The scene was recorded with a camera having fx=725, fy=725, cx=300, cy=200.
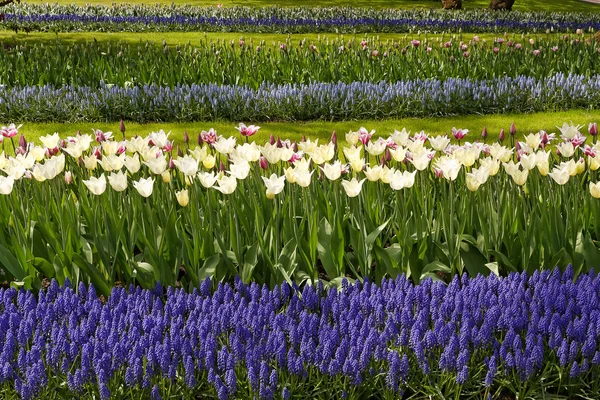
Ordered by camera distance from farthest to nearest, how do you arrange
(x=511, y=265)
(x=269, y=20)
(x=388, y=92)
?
(x=269, y=20), (x=388, y=92), (x=511, y=265)

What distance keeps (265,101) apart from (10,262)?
5192 mm

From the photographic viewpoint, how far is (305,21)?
17219 mm

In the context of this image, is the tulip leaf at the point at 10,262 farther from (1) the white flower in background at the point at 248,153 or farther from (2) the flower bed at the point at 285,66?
(2) the flower bed at the point at 285,66

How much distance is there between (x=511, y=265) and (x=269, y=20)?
14.6 metres

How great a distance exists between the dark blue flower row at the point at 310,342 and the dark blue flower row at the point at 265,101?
5.48 metres

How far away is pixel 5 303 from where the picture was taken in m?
3.06

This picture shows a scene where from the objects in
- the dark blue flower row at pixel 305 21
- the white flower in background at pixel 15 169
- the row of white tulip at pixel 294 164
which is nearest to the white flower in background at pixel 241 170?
the row of white tulip at pixel 294 164

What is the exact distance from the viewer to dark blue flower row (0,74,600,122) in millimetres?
8375

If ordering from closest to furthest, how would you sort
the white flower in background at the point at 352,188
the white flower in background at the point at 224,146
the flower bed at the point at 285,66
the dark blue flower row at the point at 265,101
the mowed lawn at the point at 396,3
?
1. the white flower in background at the point at 352,188
2. the white flower in background at the point at 224,146
3. the dark blue flower row at the point at 265,101
4. the flower bed at the point at 285,66
5. the mowed lawn at the point at 396,3

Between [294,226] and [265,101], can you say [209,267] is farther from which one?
[265,101]

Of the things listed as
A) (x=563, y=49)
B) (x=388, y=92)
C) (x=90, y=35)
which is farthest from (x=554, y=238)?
(x=90, y=35)

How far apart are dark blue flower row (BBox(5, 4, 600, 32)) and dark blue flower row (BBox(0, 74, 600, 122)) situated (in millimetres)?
8439

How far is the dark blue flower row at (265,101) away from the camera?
838 cm

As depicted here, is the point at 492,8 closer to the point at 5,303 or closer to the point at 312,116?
the point at 312,116
